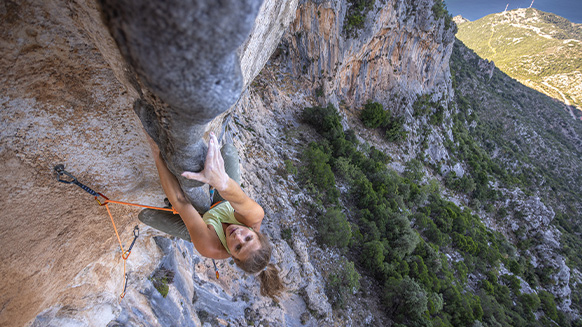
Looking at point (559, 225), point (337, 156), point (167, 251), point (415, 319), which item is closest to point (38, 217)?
point (167, 251)

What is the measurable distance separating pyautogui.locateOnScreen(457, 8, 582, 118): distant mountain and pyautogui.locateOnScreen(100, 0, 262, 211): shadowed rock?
88113 mm

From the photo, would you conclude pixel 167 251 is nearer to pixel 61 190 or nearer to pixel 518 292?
pixel 61 190

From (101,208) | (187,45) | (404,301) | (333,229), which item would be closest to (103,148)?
(101,208)

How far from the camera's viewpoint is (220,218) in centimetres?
297

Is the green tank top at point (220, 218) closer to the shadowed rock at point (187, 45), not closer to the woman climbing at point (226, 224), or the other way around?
the woman climbing at point (226, 224)

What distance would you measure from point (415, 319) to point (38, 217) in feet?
47.0

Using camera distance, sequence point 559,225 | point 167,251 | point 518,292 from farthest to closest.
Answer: point 559,225 < point 518,292 < point 167,251

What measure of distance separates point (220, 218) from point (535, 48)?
10626 centimetres

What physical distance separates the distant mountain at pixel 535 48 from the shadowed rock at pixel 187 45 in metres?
88.1

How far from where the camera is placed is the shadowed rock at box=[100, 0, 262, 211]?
917 millimetres

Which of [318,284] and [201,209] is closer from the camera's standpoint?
[201,209]

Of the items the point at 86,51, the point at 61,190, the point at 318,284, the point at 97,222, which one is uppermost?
the point at 86,51

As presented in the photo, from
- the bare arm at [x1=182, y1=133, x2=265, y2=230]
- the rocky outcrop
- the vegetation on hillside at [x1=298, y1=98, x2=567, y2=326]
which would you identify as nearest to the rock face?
the bare arm at [x1=182, y1=133, x2=265, y2=230]

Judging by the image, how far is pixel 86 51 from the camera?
201 centimetres
